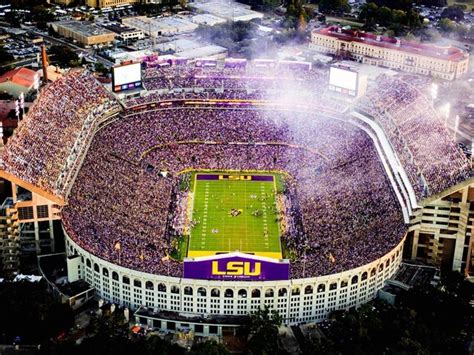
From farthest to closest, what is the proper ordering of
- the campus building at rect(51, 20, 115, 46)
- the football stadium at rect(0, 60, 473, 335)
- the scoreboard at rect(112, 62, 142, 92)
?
the campus building at rect(51, 20, 115, 46) → the scoreboard at rect(112, 62, 142, 92) → the football stadium at rect(0, 60, 473, 335)

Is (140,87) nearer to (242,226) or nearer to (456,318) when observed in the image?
(242,226)

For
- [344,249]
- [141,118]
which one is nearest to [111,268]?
[344,249]

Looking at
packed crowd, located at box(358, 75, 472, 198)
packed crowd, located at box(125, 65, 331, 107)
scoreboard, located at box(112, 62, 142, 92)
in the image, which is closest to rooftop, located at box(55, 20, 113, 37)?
packed crowd, located at box(125, 65, 331, 107)

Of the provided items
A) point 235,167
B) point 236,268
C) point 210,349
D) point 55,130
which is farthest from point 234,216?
point 210,349

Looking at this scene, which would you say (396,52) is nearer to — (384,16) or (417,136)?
(384,16)

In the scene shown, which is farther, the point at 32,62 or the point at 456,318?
the point at 32,62

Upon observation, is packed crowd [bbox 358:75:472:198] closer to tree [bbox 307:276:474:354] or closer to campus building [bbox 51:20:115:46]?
tree [bbox 307:276:474:354]
